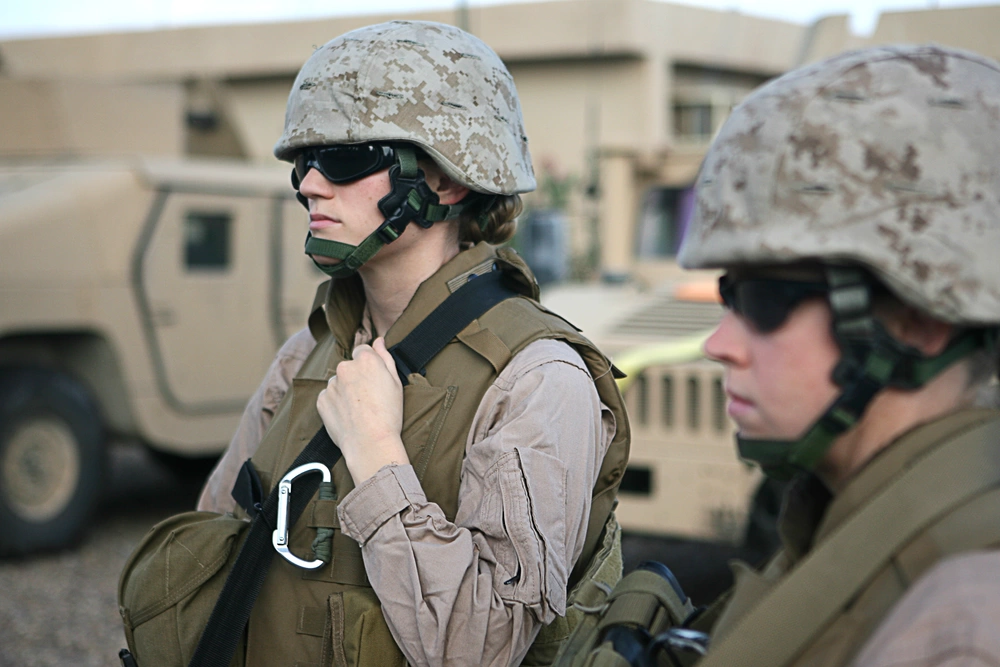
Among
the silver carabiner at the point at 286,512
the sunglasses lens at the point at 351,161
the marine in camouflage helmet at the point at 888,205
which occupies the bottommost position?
the silver carabiner at the point at 286,512

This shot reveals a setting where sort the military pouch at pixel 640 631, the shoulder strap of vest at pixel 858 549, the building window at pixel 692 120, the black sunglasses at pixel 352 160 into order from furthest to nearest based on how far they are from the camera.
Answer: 1. the building window at pixel 692 120
2. the black sunglasses at pixel 352 160
3. the military pouch at pixel 640 631
4. the shoulder strap of vest at pixel 858 549

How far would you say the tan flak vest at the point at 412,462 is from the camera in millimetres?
1659

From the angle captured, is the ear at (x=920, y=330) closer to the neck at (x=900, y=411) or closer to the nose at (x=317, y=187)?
the neck at (x=900, y=411)

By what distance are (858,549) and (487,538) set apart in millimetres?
659

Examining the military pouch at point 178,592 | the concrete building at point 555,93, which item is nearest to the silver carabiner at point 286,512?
the military pouch at point 178,592

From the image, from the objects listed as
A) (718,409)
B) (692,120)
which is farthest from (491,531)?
(692,120)

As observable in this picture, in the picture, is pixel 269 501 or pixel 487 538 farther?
pixel 269 501

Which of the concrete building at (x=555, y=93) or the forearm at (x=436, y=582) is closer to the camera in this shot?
the forearm at (x=436, y=582)

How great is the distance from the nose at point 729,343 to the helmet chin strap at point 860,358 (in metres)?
0.10

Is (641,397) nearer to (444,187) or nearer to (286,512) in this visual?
(444,187)

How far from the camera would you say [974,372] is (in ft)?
3.70

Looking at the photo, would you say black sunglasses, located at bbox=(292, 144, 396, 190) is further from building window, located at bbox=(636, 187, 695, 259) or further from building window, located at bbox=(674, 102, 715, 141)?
Result: building window, located at bbox=(674, 102, 715, 141)

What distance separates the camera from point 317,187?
187cm

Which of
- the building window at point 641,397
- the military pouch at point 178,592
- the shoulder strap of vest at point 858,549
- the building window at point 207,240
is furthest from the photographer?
the building window at point 207,240
